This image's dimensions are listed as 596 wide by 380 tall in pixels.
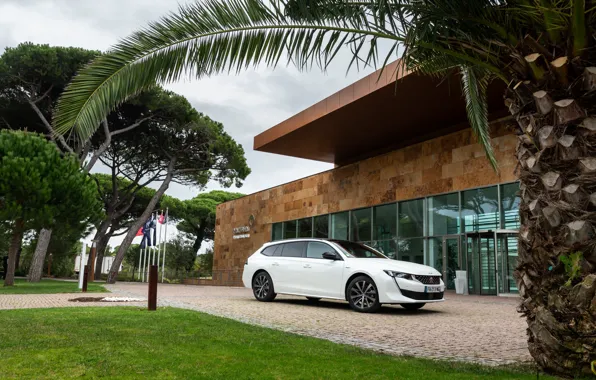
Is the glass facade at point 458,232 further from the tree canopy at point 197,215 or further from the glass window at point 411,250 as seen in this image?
the tree canopy at point 197,215

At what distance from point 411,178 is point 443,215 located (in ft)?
7.04

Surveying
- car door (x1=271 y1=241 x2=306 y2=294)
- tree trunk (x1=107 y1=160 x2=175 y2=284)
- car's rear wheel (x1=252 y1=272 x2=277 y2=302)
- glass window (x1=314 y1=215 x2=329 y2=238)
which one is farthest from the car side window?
tree trunk (x1=107 y1=160 x2=175 y2=284)

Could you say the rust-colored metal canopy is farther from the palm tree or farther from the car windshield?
the palm tree

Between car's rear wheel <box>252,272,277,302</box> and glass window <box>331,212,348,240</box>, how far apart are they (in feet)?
40.4

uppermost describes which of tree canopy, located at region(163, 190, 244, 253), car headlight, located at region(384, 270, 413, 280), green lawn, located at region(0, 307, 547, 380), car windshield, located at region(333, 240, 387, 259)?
tree canopy, located at region(163, 190, 244, 253)

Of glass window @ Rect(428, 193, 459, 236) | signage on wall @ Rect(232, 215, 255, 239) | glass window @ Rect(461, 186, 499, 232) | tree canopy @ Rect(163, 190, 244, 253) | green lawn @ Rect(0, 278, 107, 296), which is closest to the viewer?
green lawn @ Rect(0, 278, 107, 296)

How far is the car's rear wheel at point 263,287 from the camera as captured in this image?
12.0m

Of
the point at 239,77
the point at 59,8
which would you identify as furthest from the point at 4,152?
the point at 239,77

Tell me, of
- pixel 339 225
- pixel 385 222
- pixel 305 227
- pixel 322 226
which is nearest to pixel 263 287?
pixel 385 222

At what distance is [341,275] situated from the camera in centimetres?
1059

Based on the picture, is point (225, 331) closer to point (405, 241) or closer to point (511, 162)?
point (511, 162)

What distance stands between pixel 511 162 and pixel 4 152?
17.0 m

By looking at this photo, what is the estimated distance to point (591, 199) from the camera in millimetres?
4129

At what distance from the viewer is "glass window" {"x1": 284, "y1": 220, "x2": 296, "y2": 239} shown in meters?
28.4
